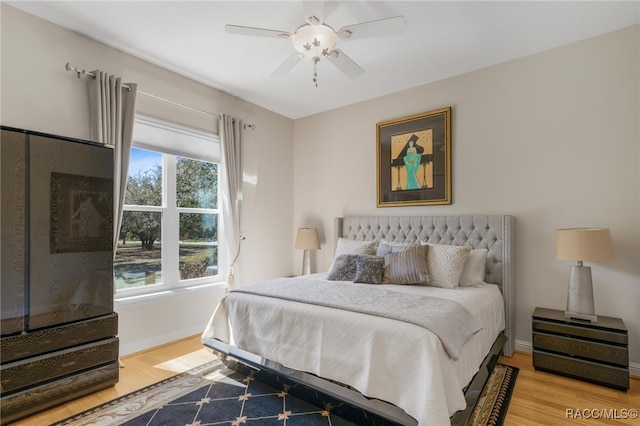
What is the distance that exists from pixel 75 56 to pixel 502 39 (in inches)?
147

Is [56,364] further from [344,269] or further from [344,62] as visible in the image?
[344,62]

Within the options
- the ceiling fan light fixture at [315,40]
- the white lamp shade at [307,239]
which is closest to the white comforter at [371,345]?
the white lamp shade at [307,239]

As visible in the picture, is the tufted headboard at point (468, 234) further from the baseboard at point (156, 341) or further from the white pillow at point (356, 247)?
the baseboard at point (156, 341)

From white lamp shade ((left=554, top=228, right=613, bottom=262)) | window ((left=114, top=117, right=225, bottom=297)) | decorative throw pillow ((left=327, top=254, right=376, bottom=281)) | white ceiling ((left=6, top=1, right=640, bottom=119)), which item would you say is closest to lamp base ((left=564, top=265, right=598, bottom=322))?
white lamp shade ((left=554, top=228, right=613, bottom=262))

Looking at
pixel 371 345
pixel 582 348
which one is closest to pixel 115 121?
pixel 371 345

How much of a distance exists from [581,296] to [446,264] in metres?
1.05

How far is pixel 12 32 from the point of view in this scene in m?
2.47

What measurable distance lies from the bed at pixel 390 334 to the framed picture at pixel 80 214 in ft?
3.75

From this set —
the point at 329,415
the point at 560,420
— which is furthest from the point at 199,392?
the point at 560,420

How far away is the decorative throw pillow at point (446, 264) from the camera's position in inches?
117

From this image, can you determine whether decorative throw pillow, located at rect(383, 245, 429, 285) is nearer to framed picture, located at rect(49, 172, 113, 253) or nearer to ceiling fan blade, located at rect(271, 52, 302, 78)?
ceiling fan blade, located at rect(271, 52, 302, 78)

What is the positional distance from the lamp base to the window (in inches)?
144

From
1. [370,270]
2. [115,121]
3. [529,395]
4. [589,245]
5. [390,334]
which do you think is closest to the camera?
[390,334]

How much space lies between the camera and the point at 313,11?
87.1 inches
